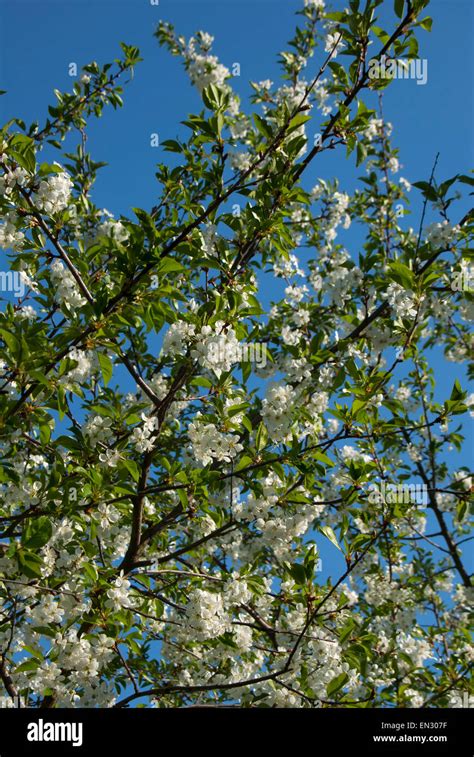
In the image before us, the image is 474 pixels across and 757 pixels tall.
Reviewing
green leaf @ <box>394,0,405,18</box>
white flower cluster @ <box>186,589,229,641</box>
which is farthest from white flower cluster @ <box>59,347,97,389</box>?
green leaf @ <box>394,0,405,18</box>

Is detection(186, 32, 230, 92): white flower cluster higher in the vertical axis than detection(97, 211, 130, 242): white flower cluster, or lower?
higher

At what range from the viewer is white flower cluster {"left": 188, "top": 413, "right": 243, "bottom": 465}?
10.8 feet

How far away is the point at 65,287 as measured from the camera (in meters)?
3.71

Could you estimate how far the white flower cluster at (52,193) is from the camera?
3.20 metres

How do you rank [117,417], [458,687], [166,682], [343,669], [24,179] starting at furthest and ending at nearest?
[166,682], [458,687], [343,669], [117,417], [24,179]

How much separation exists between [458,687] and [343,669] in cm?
100

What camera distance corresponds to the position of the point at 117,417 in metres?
3.47

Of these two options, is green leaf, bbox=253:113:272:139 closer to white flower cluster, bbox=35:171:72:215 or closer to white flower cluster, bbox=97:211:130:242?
white flower cluster, bbox=35:171:72:215

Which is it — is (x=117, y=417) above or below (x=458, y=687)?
above

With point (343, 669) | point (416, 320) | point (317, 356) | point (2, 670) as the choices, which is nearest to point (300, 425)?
point (317, 356)

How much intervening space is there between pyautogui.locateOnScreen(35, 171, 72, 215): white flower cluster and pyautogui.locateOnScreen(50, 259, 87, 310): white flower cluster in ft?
1.76

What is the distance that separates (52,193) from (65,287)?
64 cm

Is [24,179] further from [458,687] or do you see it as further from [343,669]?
[458,687]

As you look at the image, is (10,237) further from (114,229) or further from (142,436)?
(142,436)
